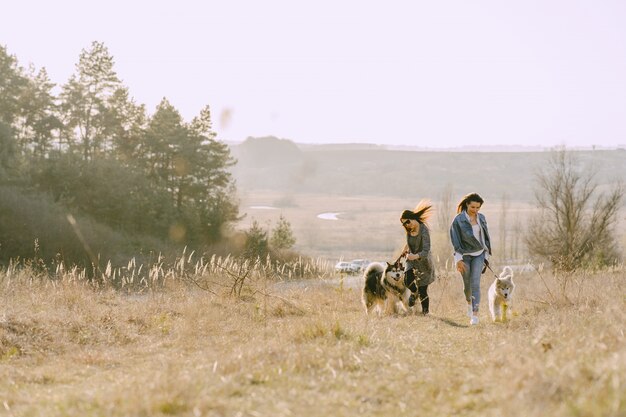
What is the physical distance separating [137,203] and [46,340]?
33.6 meters

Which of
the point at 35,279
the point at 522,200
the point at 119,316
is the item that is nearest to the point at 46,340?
the point at 119,316

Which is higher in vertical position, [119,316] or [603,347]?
[603,347]

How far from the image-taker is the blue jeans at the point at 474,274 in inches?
429

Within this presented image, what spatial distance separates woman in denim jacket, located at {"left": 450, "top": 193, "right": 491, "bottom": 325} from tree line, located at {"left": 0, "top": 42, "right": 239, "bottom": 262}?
92.3 feet

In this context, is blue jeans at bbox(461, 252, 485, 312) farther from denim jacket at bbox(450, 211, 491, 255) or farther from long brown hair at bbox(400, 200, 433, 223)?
long brown hair at bbox(400, 200, 433, 223)

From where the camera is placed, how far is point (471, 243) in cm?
1084

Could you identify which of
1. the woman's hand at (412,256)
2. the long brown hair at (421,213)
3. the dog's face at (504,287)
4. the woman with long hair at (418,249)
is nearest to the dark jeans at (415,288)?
the woman with long hair at (418,249)

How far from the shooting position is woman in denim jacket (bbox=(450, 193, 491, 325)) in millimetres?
10844

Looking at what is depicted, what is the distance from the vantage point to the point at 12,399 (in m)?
5.86

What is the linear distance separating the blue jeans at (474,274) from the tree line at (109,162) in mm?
28141

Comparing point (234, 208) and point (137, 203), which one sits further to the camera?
point (234, 208)

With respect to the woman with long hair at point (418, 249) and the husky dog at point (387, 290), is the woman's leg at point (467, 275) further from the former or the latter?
the husky dog at point (387, 290)

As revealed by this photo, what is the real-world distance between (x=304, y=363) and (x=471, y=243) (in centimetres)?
548

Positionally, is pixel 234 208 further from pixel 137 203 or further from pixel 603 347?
pixel 603 347
